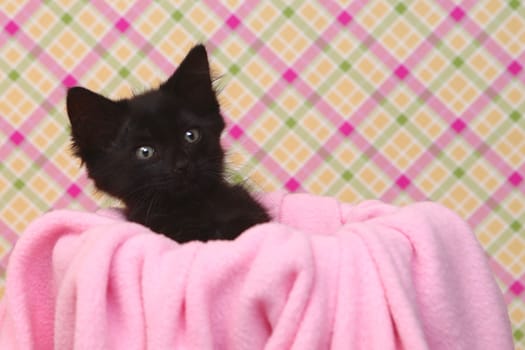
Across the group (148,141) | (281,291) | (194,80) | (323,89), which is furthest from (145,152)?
(323,89)

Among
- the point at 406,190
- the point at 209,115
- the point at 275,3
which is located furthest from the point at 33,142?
the point at 406,190

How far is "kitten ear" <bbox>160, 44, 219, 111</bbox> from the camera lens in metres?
1.17

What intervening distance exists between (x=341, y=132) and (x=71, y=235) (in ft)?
2.70

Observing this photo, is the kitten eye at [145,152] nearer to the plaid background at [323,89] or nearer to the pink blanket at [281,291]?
the pink blanket at [281,291]

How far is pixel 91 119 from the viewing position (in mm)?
1101

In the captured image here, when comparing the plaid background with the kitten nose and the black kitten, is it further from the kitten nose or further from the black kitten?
the kitten nose

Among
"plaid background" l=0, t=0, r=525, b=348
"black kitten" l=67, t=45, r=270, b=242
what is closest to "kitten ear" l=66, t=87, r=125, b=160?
"black kitten" l=67, t=45, r=270, b=242

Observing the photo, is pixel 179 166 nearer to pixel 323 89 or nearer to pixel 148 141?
pixel 148 141

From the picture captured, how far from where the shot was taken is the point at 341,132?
1528mm

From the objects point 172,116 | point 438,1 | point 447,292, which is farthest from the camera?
point 438,1

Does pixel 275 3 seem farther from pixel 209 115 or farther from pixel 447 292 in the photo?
pixel 447 292

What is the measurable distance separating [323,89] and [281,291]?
868 mm

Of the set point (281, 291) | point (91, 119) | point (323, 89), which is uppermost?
point (323, 89)

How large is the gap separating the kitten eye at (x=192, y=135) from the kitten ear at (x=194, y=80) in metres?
0.07
